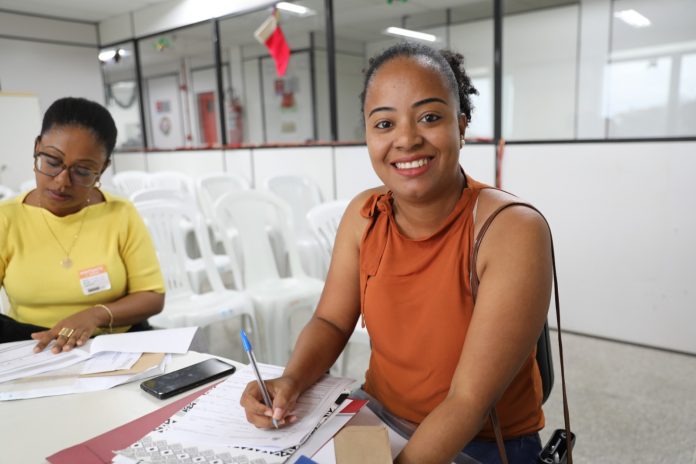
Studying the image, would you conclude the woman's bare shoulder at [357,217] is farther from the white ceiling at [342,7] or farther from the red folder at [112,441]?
the white ceiling at [342,7]

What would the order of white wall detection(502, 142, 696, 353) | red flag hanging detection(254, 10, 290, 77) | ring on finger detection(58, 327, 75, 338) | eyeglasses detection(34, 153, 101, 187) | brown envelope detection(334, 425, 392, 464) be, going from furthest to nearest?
red flag hanging detection(254, 10, 290, 77)
white wall detection(502, 142, 696, 353)
eyeglasses detection(34, 153, 101, 187)
ring on finger detection(58, 327, 75, 338)
brown envelope detection(334, 425, 392, 464)

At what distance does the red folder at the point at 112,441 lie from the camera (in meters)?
0.84

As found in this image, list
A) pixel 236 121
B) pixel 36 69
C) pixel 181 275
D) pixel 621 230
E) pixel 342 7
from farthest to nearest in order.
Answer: pixel 236 121 < pixel 342 7 < pixel 36 69 < pixel 621 230 < pixel 181 275

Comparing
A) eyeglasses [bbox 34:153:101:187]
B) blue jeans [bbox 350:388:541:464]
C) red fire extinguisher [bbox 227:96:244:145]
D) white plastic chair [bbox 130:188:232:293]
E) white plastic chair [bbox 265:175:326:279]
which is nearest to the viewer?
blue jeans [bbox 350:388:541:464]

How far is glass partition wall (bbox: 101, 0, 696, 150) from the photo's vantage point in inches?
226

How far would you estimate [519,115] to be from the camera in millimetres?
7062

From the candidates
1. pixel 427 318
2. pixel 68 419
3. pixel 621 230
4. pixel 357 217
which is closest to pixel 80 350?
pixel 68 419

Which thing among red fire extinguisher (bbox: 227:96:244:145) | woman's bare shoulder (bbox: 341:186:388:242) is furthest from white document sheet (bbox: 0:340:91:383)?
red fire extinguisher (bbox: 227:96:244:145)

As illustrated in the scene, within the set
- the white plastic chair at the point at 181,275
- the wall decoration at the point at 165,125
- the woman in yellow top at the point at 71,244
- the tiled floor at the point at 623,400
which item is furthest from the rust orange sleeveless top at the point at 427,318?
the wall decoration at the point at 165,125

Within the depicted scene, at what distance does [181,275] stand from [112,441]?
6.03 feet

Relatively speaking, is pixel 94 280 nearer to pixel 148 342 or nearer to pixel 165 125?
pixel 148 342

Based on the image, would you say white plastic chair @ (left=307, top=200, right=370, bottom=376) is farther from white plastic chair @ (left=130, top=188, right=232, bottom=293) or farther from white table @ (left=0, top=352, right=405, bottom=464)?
white table @ (left=0, top=352, right=405, bottom=464)

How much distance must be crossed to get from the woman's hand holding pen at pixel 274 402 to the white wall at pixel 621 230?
266 centimetres

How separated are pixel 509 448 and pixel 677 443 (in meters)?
1.44
